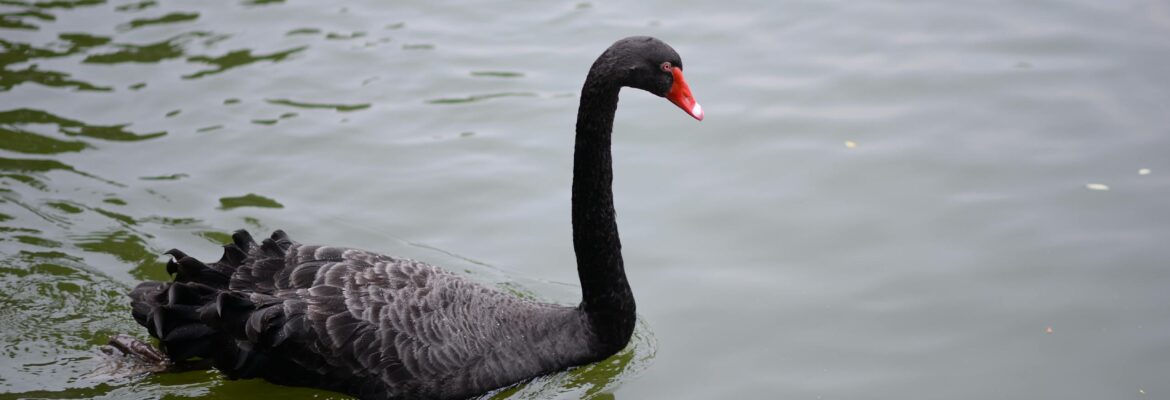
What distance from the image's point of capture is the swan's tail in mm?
5578

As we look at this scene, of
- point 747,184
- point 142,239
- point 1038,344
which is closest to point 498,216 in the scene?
point 747,184

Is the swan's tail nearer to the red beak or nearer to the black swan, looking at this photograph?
the black swan

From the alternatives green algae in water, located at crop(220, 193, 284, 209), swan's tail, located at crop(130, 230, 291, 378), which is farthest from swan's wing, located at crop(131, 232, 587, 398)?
green algae in water, located at crop(220, 193, 284, 209)

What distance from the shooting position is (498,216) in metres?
7.64

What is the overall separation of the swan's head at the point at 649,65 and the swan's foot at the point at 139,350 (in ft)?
8.54

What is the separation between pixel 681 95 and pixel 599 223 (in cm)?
75

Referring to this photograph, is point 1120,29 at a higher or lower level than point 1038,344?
higher

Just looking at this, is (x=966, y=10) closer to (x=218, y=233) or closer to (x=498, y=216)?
(x=498, y=216)

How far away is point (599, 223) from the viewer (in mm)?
5934

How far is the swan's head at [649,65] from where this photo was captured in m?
5.55

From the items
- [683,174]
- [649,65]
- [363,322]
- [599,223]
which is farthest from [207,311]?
[683,174]

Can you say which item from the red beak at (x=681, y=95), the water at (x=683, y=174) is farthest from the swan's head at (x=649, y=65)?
the water at (x=683, y=174)

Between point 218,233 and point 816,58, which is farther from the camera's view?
point 816,58

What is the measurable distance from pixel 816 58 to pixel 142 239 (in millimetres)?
4980
